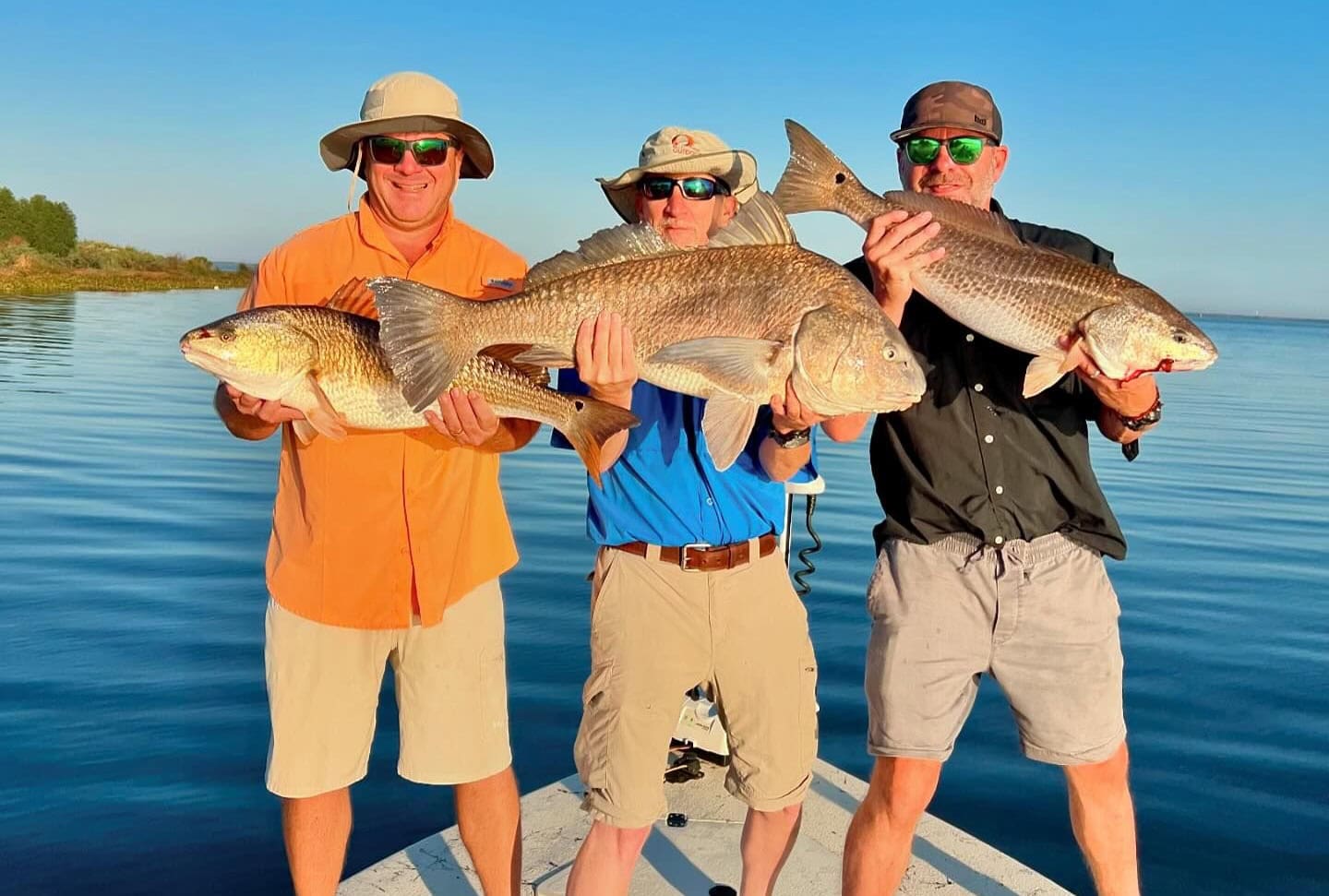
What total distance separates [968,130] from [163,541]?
9.86 m

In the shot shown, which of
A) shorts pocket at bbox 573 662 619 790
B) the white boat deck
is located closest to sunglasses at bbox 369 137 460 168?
shorts pocket at bbox 573 662 619 790

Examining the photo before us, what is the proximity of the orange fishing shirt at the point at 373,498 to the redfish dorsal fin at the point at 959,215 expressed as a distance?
1.47m

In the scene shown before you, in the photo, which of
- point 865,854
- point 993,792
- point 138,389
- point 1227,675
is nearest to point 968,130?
point 865,854

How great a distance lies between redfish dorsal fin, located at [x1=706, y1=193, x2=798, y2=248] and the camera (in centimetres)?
335

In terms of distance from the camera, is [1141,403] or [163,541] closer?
[1141,403]

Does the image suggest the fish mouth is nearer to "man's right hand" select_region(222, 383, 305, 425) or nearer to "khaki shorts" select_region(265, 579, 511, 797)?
"khaki shorts" select_region(265, 579, 511, 797)

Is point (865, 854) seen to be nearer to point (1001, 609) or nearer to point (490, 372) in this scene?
point (1001, 609)

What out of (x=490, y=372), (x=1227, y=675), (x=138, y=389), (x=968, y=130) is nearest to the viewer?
(x=490, y=372)

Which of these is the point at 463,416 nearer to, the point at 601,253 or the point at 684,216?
the point at 601,253

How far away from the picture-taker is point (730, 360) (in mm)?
3232

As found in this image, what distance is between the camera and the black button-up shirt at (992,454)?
3770mm

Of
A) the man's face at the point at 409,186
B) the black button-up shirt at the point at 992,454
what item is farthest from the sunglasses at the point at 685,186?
the man's face at the point at 409,186

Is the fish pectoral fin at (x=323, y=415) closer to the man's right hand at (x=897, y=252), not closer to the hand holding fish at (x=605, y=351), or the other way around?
the hand holding fish at (x=605, y=351)

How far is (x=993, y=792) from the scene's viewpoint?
21.6 feet
